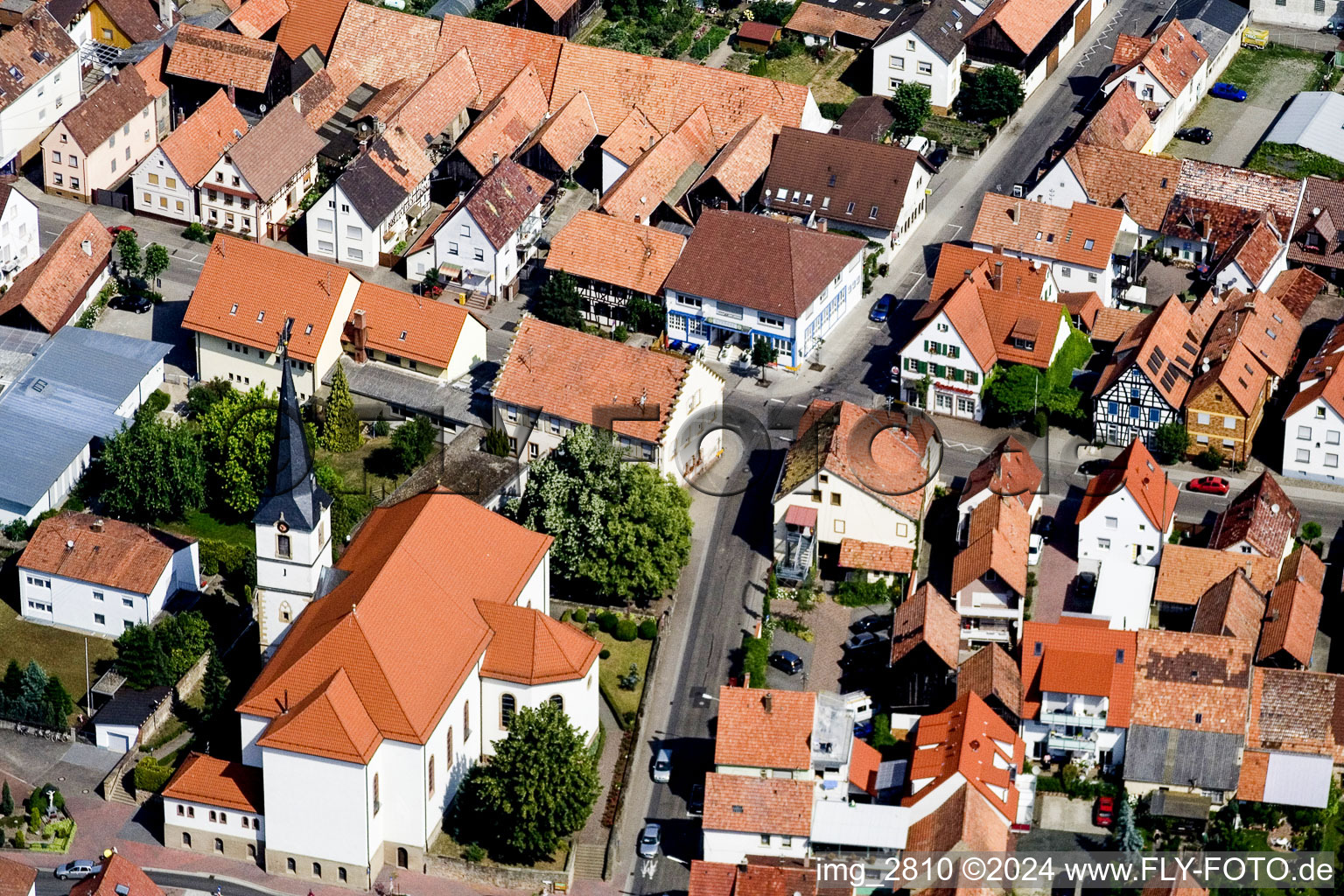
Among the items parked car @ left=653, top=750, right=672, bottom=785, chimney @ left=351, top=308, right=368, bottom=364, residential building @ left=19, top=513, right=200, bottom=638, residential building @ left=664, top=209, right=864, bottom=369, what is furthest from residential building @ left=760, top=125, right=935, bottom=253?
residential building @ left=19, top=513, right=200, bottom=638

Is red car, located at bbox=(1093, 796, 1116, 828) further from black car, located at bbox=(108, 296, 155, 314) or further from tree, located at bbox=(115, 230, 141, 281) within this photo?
tree, located at bbox=(115, 230, 141, 281)

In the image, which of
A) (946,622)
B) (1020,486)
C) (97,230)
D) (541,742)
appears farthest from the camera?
(97,230)

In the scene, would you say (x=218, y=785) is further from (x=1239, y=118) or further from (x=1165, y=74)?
(x=1239, y=118)

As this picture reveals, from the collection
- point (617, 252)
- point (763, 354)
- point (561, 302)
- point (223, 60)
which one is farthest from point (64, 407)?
point (763, 354)

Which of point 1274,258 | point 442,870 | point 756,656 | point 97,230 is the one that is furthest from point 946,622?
point 97,230

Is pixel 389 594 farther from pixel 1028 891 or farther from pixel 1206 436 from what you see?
pixel 1206 436
